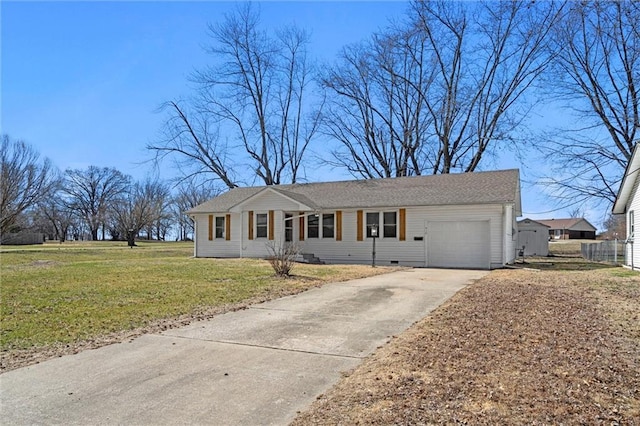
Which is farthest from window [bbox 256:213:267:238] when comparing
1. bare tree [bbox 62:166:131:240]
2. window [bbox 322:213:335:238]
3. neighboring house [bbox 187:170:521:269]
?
bare tree [bbox 62:166:131:240]

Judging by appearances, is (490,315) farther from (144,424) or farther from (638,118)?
(638,118)

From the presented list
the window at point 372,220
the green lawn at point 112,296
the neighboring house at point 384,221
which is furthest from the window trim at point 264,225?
the green lawn at point 112,296

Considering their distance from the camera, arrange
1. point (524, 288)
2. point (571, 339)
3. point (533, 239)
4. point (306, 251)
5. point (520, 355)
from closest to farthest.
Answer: point (520, 355) → point (571, 339) → point (524, 288) → point (306, 251) → point (533, 239)

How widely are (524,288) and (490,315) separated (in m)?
4.20

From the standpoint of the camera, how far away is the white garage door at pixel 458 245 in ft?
60.8

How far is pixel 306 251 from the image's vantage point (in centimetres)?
2208

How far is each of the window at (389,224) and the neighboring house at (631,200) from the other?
8.94m

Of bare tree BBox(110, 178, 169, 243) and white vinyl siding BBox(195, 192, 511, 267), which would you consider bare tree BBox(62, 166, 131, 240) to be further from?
white vinyl siding BBox(195, 192, 511, 267)

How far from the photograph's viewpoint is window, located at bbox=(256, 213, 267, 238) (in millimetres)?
22484

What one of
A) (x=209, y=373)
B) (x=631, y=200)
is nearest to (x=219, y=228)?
(x=631, y=200)

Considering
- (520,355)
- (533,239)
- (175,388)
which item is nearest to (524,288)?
(520,355)

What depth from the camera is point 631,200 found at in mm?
18391

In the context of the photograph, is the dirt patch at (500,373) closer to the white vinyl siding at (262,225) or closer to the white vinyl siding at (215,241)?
the white vinyl siding at (262,225)

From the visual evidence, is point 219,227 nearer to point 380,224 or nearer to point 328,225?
point 328,225
